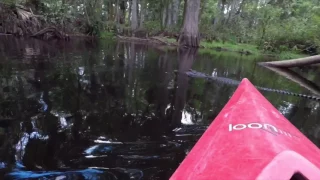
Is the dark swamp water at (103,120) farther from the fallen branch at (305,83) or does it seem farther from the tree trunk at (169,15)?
the tree trunk at (169,15)

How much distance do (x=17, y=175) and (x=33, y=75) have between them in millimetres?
3129

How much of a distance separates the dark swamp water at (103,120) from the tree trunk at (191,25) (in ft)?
33.7

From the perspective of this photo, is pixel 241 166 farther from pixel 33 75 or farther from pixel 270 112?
pixel 33 75

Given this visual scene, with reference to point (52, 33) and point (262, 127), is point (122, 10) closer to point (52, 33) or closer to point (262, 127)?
point (52, 33)

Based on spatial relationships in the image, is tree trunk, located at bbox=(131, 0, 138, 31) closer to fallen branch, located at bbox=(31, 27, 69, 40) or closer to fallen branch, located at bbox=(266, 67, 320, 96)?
fallen branch, located at bbox=(31, 27, 69, 40)

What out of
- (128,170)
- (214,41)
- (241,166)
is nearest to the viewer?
(241,166)

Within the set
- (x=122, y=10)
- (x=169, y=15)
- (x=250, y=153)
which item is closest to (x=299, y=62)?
(x=250, y=153)

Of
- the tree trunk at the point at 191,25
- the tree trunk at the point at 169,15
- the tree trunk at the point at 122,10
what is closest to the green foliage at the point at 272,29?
the tree trunk at the point at 169,15

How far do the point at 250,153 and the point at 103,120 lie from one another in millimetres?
1910

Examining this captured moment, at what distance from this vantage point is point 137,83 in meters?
4.50

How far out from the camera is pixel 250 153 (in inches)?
42.6

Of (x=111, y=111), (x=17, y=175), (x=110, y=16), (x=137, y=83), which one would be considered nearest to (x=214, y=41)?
(x=110, y=16)

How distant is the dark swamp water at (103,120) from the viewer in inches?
71.3

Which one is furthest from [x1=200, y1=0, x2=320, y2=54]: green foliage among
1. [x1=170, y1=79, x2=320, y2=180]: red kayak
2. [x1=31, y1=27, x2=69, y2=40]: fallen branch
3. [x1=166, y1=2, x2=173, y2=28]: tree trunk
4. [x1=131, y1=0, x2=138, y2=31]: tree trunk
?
[x1=170, y1=79, x2=320, y2=180]: red kayak
